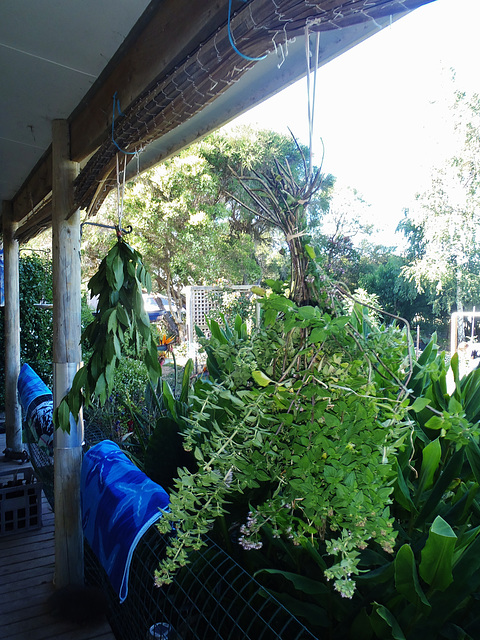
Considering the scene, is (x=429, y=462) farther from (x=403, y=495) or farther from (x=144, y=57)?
(x=144, y=57)

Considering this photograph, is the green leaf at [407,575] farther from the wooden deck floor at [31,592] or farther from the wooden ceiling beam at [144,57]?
the wooden deck floor at [31,592]

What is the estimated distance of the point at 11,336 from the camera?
4.17 metres

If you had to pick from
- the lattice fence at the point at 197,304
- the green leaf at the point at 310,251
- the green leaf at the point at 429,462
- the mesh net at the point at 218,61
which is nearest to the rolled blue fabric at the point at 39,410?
the mesh net at the point at 218,61

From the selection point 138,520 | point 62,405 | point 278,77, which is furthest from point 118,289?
point 278,77

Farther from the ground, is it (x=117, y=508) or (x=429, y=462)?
(x=429, y=462)

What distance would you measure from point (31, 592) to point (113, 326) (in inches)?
58.9

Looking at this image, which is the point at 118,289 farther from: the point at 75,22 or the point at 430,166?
the point at 430,166

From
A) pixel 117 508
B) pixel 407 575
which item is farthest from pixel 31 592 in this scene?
pixel 407 575

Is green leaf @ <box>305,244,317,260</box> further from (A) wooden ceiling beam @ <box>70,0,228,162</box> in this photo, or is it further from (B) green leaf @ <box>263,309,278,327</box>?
(A) wooden ceiling beam @ <box>70,0,228,162</box>

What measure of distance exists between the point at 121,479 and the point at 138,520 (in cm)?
30

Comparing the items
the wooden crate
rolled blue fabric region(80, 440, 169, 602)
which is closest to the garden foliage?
rolled blue fabric region(80, 440, 169, 602)

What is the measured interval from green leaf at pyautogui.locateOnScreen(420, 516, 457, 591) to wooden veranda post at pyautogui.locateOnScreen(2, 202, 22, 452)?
401 centimetres

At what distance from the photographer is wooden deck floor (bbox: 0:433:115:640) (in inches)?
73.4

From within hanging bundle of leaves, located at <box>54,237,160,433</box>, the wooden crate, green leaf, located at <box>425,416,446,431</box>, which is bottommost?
the wooden crate
